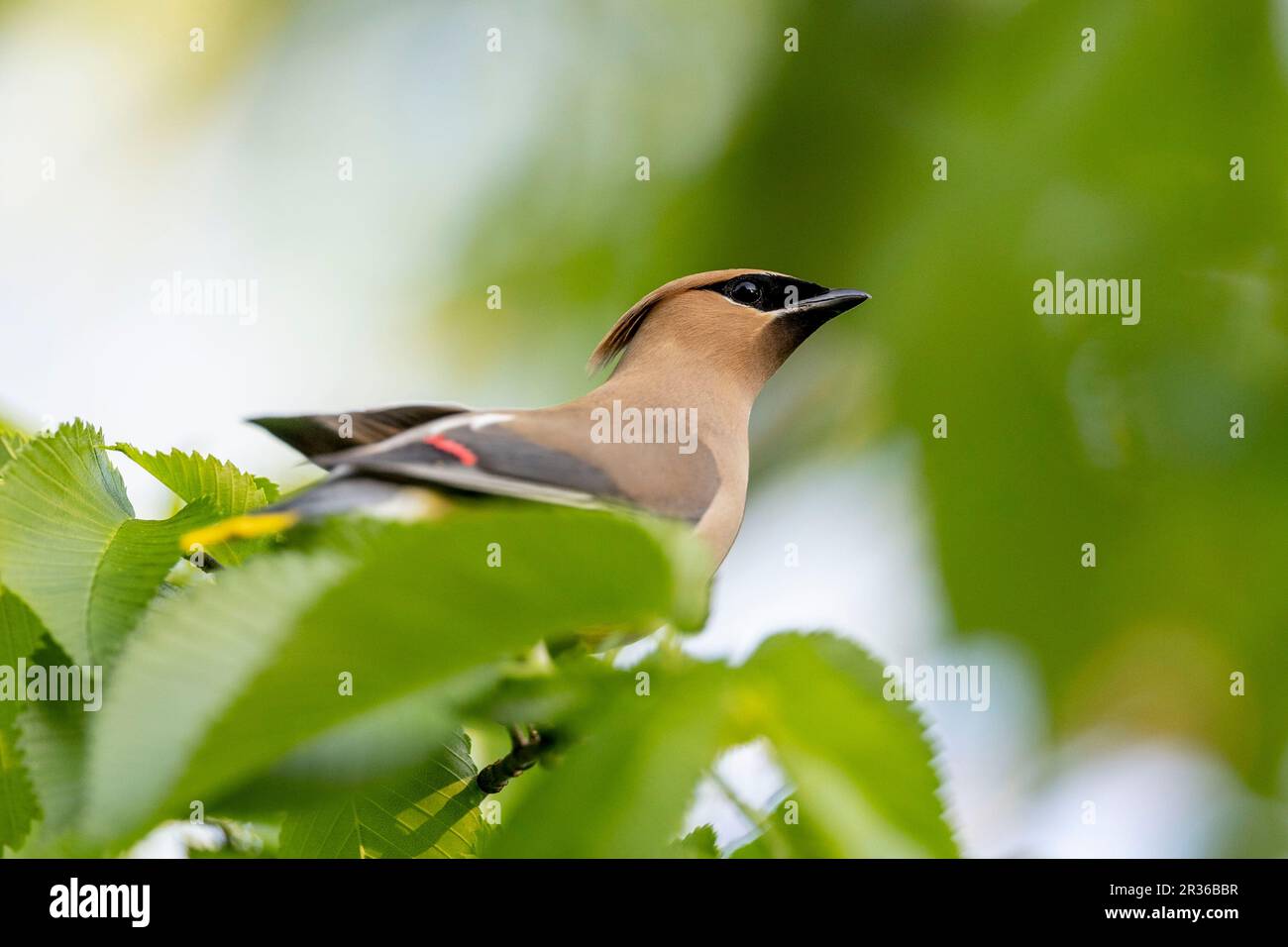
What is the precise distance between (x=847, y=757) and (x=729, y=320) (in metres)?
2.73

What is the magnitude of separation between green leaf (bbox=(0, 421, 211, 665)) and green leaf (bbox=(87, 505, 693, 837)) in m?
0.48

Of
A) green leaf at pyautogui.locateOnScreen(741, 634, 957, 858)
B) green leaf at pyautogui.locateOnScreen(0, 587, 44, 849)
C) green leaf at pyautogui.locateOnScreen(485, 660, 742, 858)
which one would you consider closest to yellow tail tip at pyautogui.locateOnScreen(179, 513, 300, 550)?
green leaf at pyautogui.locateOnScreen(0, 587, 44, 849)

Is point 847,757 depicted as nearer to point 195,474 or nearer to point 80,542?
point 80,542

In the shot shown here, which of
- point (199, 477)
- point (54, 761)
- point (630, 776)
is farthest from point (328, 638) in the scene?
point (199, 477)

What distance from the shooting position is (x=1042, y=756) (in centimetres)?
591

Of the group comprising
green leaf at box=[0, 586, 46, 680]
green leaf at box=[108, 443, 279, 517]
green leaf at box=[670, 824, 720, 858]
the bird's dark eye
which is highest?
the bird's dark eye

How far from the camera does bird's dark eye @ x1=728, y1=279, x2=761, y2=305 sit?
3982mm

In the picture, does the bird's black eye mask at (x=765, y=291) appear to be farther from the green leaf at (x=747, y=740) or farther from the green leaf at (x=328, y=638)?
the green leaf at (x=328, y=638)

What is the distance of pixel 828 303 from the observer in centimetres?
392

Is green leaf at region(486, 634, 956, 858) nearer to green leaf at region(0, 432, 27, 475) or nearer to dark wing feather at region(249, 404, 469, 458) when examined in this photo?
dark wing feather at region(249, 404, 469, 458)

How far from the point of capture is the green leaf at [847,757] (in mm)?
1231

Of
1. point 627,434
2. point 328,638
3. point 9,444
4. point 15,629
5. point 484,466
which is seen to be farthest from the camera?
point 627,434

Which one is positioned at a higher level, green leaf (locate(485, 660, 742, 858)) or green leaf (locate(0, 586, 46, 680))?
green leaf (locate(0, 586, 46, 680))
